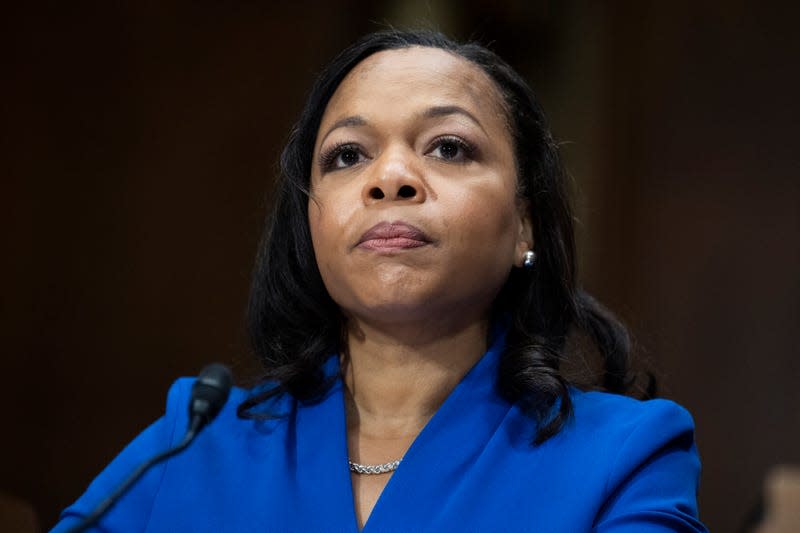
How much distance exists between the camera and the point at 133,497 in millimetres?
1450

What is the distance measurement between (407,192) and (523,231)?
0.80 ft

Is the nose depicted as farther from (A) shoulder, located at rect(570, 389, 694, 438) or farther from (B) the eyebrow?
(A) shoulder, located at rect(570, 389, 694, 438)

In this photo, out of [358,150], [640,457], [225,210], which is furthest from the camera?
[225,210]

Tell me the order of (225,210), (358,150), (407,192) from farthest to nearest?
1. (225,210)
2. (358,150)
3. (407,192)

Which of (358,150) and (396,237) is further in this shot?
(358,150)

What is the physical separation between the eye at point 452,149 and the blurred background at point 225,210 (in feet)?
3.98

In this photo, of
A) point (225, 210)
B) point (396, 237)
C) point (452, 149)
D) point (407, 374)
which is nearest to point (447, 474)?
point (407, 374)

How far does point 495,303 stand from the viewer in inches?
62.6

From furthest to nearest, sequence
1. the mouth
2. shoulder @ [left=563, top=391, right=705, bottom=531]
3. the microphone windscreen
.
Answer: the mouth
shoulder @ [left=563, top=391, right=705, bottom=531]
the microphone windscreen

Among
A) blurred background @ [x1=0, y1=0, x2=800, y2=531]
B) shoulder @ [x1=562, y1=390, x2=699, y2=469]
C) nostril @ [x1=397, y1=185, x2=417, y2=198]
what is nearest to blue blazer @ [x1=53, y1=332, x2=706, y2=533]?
shoulder @ [x1=562, y1=390, x2=699, y2=469]

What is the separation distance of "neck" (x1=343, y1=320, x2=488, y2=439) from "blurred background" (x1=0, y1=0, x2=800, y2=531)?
1.24 meters

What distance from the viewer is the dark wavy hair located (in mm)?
1548

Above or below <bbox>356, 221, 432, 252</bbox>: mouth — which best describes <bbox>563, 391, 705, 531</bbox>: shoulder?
below

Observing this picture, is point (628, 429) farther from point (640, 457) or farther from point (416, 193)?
point (416, 193)
